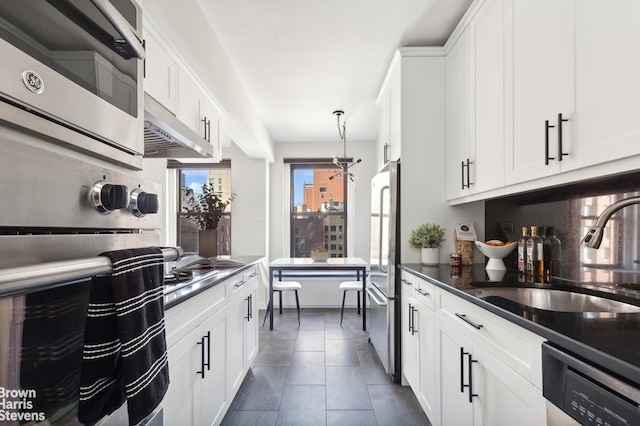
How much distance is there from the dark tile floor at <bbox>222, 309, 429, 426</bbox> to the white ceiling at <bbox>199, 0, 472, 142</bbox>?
2.60 m

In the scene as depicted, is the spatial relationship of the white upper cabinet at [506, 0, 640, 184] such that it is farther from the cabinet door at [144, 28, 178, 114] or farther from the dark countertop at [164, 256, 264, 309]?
the cabinet door at [144, 28, 178, 114]

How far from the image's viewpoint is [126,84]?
2.51 feet

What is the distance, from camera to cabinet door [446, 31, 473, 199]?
2152 millimetres

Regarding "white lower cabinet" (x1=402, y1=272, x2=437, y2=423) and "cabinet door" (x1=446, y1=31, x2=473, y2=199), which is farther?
"cabinet door" (x1=446, y1=31, x2=473, y2=199)

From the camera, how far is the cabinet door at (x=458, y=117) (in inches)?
84.7

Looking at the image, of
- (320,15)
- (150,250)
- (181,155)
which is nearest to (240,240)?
(181,155)

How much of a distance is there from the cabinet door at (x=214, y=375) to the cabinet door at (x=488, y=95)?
67.7 inches

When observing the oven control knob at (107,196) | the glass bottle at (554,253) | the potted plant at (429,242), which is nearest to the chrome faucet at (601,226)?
the glass bottle at (554,253)

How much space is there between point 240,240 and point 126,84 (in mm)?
4219

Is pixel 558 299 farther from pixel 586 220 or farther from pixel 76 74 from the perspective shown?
pixel 76 74

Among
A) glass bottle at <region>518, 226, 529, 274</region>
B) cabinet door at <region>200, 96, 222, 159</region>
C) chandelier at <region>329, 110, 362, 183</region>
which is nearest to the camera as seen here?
glass bottle at <region>518, 226, 529, 274</region>

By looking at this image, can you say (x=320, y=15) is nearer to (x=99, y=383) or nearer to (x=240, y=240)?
(x=99, y=383)

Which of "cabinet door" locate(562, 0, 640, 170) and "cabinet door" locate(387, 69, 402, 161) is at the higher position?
"cabinet door" locate(387, 69, 402, 161)

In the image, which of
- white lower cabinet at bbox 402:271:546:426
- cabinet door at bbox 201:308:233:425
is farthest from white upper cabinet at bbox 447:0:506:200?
cabinet door at bbox 201:308:233:425
